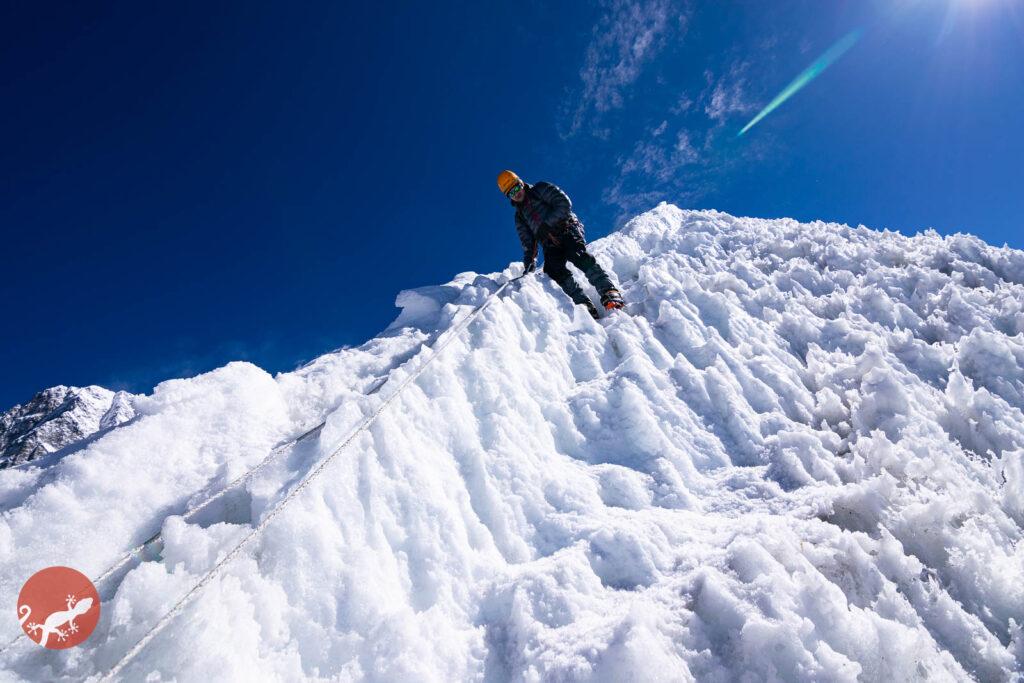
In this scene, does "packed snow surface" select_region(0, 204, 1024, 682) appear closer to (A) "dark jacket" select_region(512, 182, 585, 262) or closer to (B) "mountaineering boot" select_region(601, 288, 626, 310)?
(B) "mountaineering boot" select_region(601, 288, 626, 310)

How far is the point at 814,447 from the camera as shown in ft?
13.9

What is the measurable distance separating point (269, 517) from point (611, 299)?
5801 mm

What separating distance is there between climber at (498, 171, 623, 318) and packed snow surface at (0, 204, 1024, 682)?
1.64 metres

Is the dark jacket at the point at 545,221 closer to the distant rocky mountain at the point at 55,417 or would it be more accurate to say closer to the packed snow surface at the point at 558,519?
the packed snow surface at the point at 558,519

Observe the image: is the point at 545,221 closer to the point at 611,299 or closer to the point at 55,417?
the point at 611,299

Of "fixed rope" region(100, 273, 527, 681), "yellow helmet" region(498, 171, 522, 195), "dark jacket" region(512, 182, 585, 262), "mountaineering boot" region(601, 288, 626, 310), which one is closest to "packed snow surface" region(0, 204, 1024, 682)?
"fixed rope" region(100, 273, 527, 681)

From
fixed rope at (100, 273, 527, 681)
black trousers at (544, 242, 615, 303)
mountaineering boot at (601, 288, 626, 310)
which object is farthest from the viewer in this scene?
black trousers at (544, 242, 615, 303)

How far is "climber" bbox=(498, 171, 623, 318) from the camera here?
7.46 metres

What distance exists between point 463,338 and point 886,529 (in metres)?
4.13

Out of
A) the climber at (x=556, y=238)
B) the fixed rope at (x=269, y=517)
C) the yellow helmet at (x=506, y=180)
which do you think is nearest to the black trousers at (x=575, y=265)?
the climber at (x=556, y=238)

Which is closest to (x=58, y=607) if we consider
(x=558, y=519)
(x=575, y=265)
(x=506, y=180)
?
(x=558, y=519)

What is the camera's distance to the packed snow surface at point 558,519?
2479mm

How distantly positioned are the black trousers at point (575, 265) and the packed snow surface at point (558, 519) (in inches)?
65.4

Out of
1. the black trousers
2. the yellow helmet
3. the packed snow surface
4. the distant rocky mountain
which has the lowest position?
the packed snow surface
